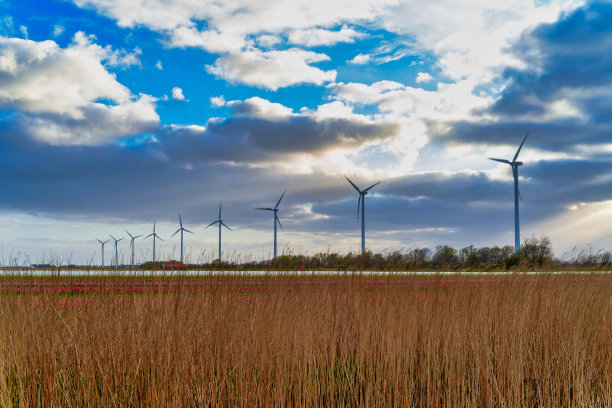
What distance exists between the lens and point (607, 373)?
902cm

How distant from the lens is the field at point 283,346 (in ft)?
23.7

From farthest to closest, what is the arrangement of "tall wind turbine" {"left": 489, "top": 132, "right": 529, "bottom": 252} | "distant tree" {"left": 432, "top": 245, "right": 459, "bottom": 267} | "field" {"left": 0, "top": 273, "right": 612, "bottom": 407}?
"tall wind turbine" {"left": 489, "top": 132, "right": 529, "bottom": 252}, "distant tree" {"left": 432, "top": 245, "right": 459, "bottom": 267}, "field" {"left": 0, "top": 273, "right": 612, "bottom": 407}

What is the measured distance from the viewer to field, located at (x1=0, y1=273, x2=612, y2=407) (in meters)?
7.22

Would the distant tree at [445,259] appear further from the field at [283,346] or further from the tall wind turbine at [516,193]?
the tall wind turbine at [516,193]

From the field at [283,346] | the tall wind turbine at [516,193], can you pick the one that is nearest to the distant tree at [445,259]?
the field at [283,346]

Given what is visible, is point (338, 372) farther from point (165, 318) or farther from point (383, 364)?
point (165, 318)

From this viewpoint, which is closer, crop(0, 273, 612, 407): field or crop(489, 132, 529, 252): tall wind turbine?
crop(0, 273, 612, 407): field

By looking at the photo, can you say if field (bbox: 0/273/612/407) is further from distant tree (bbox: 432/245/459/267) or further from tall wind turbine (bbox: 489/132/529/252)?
tall wind turbine (bbox: 489/132/529/252)

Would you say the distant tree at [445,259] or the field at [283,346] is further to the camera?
the distant tree at [445,259]

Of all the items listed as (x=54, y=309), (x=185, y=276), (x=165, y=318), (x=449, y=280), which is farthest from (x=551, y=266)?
(x=54, y=309)

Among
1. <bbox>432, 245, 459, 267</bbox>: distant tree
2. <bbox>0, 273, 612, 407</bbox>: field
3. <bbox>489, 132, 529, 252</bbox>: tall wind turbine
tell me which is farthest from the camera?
<bbox>489, 132, 529, 252</bbox>: tall wind turbine

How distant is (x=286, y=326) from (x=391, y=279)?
503 cm

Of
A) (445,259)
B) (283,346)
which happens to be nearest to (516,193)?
(445,259)

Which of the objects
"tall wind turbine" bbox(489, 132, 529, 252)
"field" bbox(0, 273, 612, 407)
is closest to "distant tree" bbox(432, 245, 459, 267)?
"field" bbox(0, 273, 612, 407)
